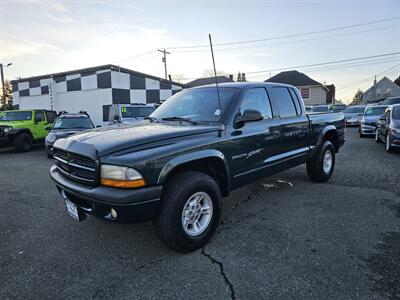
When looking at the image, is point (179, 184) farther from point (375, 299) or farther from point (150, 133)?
point (375, 299)

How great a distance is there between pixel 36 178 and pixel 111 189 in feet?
15.8

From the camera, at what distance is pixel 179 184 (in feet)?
9.02

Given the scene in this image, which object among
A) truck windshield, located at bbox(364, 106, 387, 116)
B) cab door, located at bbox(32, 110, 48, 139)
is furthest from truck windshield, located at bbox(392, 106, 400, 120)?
cab door, located at bbox(32, 110, 48, 139)

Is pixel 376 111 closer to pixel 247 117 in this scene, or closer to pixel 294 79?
pixel 247 117

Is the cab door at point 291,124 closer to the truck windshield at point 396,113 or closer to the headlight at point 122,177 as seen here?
the headlight at point 122,177

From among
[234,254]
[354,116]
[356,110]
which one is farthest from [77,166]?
[356,110]

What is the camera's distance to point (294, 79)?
40625mm

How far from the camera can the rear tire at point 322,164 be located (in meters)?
5.14

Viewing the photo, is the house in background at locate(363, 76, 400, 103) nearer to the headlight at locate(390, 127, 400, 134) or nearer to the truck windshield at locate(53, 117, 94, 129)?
the headlight at locate(390, 127, 400, 134)

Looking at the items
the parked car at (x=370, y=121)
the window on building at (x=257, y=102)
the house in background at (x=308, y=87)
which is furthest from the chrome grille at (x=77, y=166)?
the house in background at (x=308, y=87)

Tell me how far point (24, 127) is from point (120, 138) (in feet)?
32.8

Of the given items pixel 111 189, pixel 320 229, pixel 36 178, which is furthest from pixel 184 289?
pixel 36 178

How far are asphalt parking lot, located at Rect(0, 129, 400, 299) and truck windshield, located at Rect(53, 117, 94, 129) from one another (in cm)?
536

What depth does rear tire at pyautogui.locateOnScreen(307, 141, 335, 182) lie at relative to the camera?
514cm
